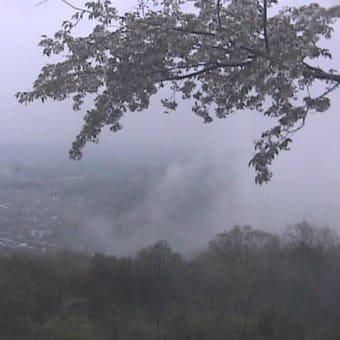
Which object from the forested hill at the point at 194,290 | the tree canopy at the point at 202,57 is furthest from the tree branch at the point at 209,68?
the forested hill at the point at 194,290

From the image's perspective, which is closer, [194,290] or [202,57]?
[202,57]

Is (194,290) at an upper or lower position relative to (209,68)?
upper

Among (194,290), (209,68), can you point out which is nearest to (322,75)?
(209,68)

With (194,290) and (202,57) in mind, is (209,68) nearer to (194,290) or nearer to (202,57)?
(202,57)

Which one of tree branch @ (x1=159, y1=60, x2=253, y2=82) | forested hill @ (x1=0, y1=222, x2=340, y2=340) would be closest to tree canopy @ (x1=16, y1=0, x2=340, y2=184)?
tree branch @ (x1=159, y1=60, x2=253, y2=82)

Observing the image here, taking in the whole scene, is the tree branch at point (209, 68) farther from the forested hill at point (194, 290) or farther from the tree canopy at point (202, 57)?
the forested hill at point (194, 290)

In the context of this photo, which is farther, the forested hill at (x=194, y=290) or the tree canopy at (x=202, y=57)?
the forested hill at (x=194, y=290)

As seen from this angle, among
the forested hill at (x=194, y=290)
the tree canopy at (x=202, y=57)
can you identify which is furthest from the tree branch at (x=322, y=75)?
the forested hill at (x=194, y=290)

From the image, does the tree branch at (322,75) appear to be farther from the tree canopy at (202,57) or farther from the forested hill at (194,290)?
the forested hill at (194,290)

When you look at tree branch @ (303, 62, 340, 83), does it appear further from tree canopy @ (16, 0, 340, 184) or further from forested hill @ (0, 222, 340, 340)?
forested hill @ (0, 222, 340, 340)
